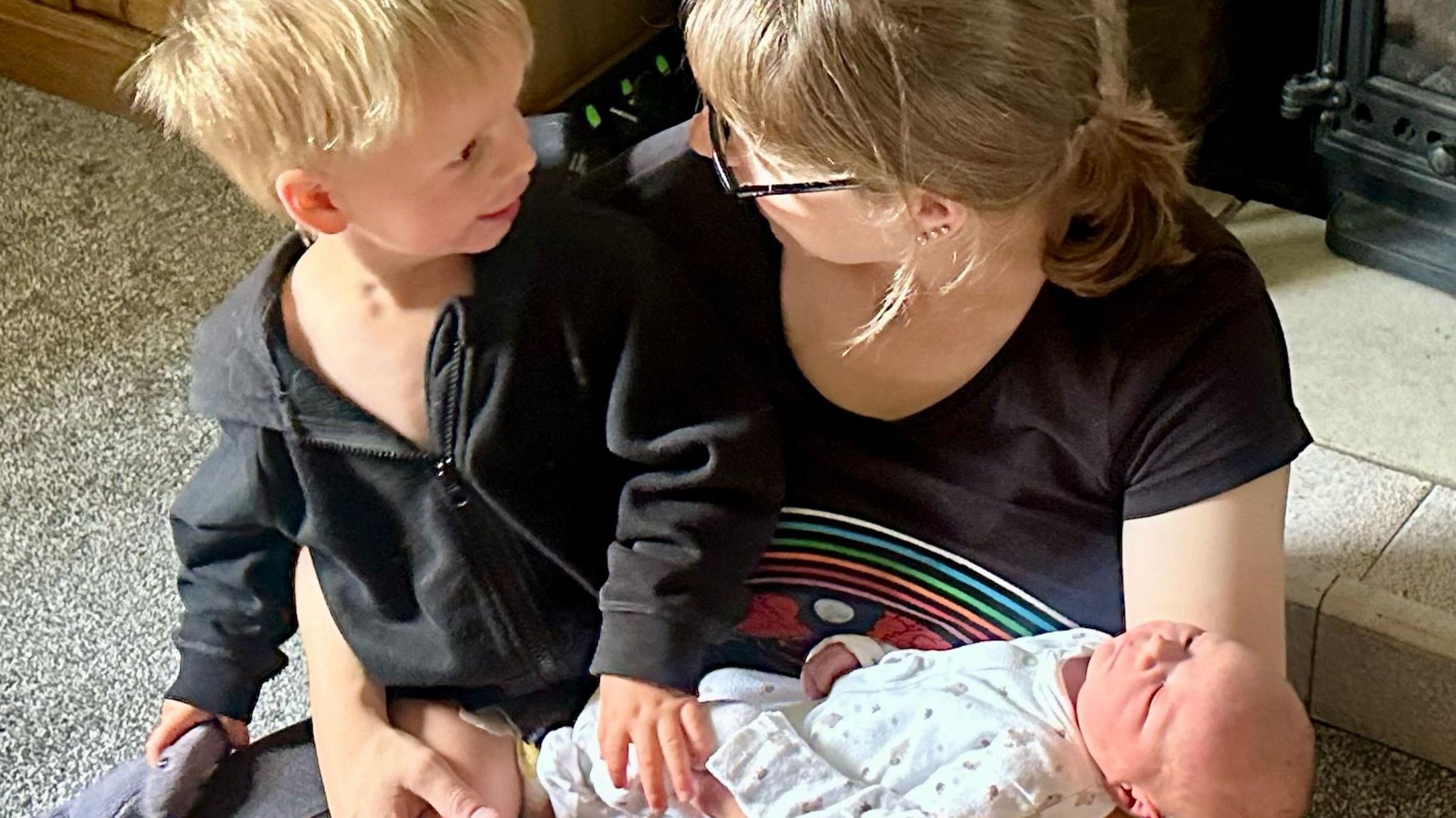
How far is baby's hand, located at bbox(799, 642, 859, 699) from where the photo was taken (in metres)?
1.07

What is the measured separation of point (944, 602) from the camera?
107 cm

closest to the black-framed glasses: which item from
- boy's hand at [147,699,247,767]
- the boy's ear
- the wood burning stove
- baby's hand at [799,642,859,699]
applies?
the boy's ear

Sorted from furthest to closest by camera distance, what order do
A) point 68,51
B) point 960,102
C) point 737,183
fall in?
1. point 68,51
2. point 737,183
3. point 960,102

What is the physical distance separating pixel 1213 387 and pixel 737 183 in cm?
29

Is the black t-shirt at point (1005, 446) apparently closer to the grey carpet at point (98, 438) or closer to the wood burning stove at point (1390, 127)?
the grey carpet at point (98, 438)

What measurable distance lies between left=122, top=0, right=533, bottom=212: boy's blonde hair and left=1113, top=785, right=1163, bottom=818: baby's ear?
0.55 m

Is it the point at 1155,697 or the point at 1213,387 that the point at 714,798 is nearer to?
the point at 1155,697

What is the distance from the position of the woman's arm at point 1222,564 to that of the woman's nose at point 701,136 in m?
0.34

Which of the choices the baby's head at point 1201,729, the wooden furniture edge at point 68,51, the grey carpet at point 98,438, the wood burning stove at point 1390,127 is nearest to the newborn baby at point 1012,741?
the baby's head at point 1201,729

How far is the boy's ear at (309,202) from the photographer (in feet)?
2.97

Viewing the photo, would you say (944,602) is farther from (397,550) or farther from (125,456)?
(125,456)

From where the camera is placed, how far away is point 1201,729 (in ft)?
2.85

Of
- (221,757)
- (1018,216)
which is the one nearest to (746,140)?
(1018,216)

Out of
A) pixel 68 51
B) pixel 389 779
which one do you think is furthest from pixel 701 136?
pixel 68 51
